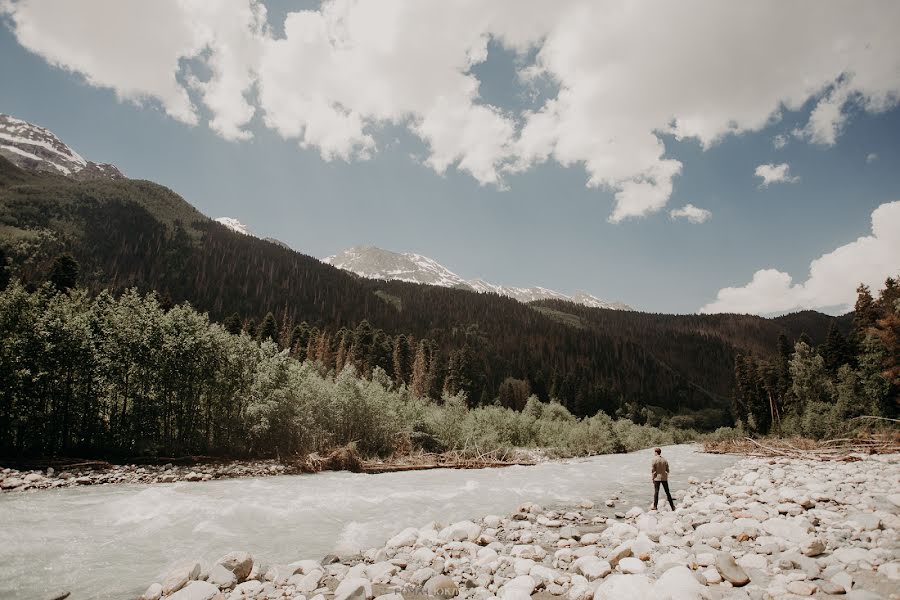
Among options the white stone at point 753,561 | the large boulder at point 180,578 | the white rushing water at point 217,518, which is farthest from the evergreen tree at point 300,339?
the white stone at point 753,561

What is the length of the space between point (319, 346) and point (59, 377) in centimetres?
5159

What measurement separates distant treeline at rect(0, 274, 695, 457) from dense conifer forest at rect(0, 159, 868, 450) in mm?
35681

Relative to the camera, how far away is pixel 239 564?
9664mm

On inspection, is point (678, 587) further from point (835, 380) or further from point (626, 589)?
point (835, 380)

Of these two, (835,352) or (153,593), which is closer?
(153,593)

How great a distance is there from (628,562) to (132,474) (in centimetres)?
3060

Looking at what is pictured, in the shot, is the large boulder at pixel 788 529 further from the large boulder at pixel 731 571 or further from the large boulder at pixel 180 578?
the large boulder at pixel 180 578

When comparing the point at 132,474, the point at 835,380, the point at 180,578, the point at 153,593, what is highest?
the point at 835,380

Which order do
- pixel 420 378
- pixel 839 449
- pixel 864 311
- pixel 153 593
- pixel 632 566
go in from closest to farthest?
pixel 632 566 < pixel 153 593 < pixel 839 449 < pixel 864 311 < pixel 420 378

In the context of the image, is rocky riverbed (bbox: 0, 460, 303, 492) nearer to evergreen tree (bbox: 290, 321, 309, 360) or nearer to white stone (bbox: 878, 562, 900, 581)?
white stone (bbox: 878, 562, 900, 581)

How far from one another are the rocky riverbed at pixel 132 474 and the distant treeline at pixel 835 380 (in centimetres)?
5204

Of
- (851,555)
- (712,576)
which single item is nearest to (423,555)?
(712,576)

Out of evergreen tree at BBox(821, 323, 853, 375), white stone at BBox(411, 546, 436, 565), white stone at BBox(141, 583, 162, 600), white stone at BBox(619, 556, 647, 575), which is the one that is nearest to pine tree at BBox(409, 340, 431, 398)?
white stone at BBox(411, 546, 436, 565)

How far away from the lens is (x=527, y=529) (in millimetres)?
13016
